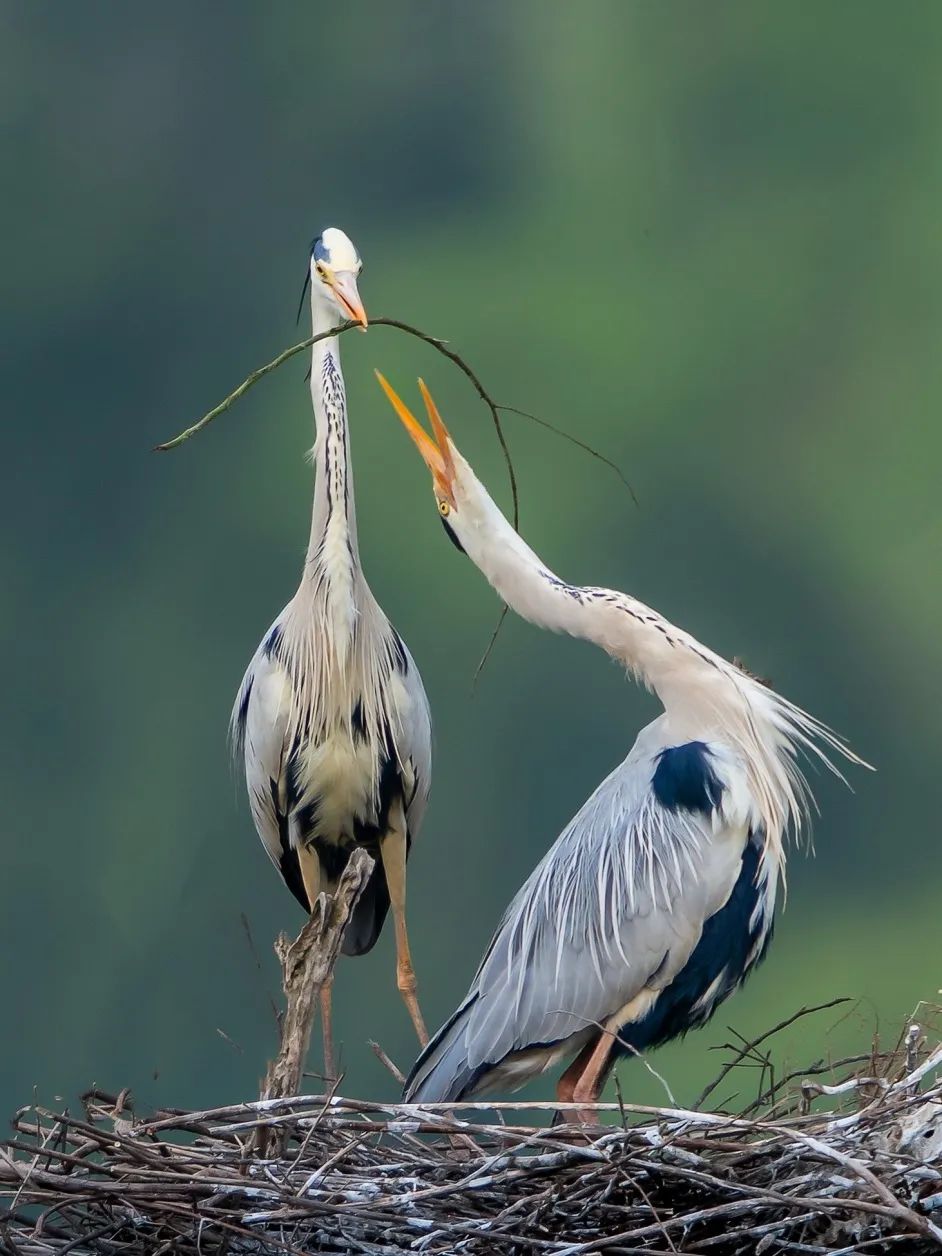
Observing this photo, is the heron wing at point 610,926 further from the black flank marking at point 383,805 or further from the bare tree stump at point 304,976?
the black flank marking at point 383,805

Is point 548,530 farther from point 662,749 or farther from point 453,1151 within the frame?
point 453,1151

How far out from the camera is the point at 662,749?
10.1ft

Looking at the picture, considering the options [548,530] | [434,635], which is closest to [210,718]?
[434,635]

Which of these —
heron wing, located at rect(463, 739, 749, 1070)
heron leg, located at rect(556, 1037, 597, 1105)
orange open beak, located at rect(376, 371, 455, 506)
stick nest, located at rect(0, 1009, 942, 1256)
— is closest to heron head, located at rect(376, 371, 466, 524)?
orange open beak, located at rect(376, 371, 455, 506)

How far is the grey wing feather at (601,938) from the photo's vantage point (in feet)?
9.57

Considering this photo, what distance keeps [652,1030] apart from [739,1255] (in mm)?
694

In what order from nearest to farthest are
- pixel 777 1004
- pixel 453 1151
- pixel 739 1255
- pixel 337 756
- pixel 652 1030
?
pixel 739 1255
pixel 453 1151
pixel 652 1030
pixel 337 756
pixel 777 1004

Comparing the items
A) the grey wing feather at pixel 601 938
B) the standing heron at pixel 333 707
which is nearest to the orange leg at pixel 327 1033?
the standing heron at pixel 333 707

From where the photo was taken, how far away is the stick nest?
2.21 m

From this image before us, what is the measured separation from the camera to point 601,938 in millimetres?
2977

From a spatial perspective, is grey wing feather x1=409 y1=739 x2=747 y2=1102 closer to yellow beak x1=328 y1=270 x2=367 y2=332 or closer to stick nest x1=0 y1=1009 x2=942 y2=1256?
stick nest x1=0 y1=1009 x2=942 y2=1256

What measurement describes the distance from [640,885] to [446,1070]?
362mm

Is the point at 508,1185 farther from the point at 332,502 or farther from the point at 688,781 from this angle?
the point at 332,502

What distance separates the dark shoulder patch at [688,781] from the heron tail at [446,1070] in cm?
39
